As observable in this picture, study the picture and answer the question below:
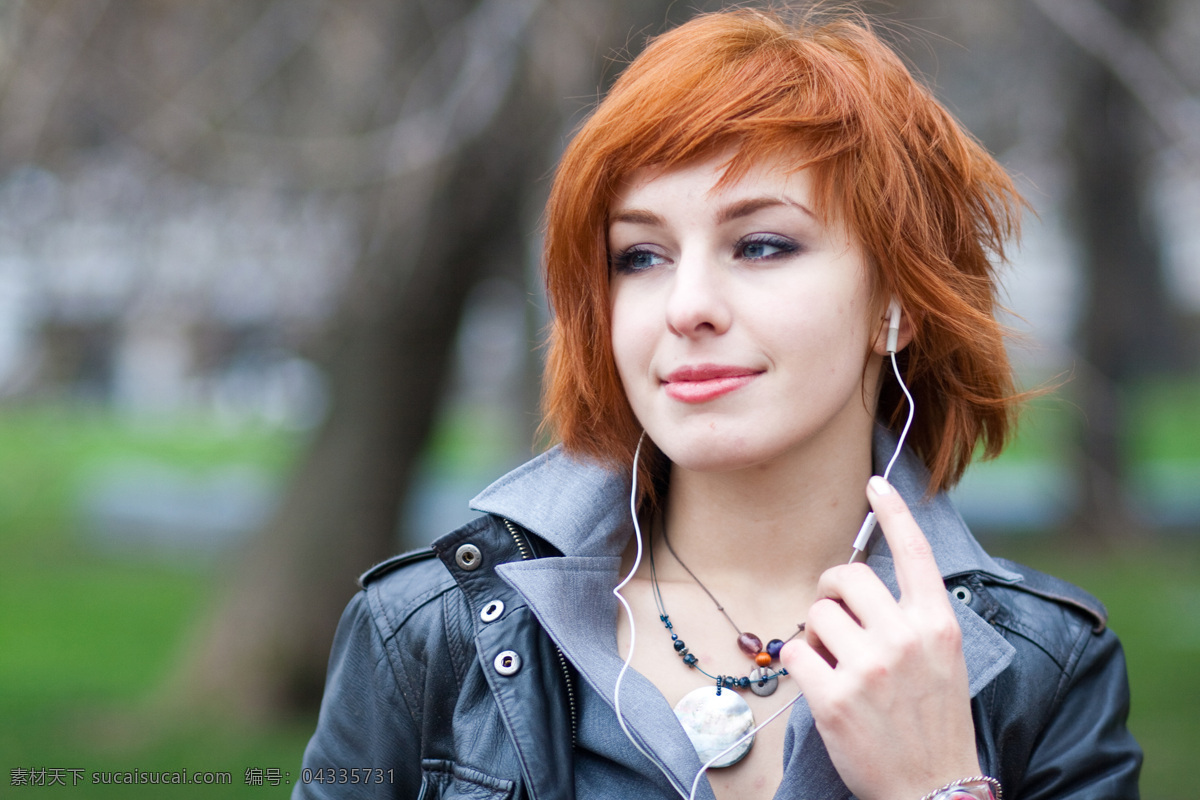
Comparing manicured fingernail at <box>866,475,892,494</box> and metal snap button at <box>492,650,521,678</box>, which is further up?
manicured fingernail at <box>866,475,892,494</box>

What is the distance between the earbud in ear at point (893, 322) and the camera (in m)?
1.97

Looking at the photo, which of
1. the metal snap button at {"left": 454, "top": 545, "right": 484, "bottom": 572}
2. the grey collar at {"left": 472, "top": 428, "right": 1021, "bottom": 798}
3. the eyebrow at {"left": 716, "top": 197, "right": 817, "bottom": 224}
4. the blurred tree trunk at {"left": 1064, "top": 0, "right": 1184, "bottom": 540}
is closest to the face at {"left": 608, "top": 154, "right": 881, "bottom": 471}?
the eyebrow at {"left": 716, "top": 197, "right": 817, "bottom": 224}

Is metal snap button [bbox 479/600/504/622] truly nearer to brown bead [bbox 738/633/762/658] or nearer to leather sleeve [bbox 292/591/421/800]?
leather sleeve [bbox 292/591/421/800]

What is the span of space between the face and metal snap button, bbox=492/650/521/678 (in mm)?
435

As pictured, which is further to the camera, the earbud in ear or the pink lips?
the earbud in ear

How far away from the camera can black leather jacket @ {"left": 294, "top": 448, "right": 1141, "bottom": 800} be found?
5.98ft

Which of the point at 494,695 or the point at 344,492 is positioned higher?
the point at 344,492

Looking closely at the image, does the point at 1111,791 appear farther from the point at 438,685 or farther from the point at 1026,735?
the point at 438,685

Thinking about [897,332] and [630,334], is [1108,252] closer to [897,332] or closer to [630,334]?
[897,332]

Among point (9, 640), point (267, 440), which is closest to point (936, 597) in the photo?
point (9, 640)

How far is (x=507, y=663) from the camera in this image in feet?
6.01

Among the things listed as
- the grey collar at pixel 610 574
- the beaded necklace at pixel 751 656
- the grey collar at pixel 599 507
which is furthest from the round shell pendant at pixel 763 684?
the grey collar at pixel 599 507

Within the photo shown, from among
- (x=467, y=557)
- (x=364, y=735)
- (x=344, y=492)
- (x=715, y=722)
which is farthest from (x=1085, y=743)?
(x=344, y=492)

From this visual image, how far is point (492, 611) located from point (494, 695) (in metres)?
0.15
